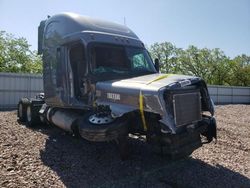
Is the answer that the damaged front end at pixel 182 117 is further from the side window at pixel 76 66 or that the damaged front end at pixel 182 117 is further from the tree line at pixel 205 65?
the tree line at pixel 205 65

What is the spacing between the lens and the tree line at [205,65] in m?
59.8

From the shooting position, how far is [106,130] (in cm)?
655

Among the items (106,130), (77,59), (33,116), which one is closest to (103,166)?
(106,130)

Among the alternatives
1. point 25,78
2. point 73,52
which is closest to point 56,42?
point 73,52

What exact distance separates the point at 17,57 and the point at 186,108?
49.8 metres

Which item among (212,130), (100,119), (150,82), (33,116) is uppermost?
(150,82)

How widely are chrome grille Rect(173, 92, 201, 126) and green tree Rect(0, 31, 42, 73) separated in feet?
149

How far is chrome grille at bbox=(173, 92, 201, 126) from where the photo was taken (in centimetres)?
647

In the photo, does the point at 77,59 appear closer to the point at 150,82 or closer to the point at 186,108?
the point at 150,82

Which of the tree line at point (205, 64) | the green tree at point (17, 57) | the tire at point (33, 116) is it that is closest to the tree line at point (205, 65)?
the tree line at point (205, 64)

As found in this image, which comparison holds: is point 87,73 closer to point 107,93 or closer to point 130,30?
point 107,93

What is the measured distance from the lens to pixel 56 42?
9.35 meters

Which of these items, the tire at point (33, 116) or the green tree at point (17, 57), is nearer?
the tire at point (33, 116)

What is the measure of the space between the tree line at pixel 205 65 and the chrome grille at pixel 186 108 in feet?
171
